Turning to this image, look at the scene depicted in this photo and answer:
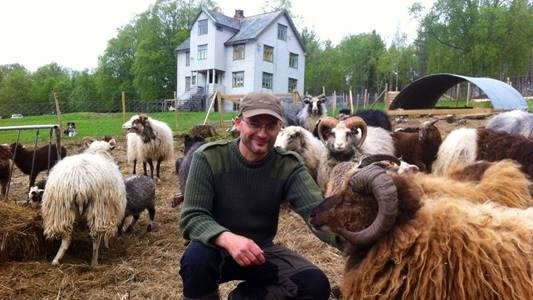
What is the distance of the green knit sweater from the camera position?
10.5 feet

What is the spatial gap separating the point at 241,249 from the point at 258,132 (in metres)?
0.82

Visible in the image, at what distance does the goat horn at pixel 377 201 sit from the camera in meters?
2.63

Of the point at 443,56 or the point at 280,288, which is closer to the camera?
the point at 280,288

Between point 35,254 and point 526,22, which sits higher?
point 526,22

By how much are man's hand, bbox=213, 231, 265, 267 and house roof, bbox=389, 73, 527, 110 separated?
57.0 feet

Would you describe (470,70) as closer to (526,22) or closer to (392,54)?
(526,22)

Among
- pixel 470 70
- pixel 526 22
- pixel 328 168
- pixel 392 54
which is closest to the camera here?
pixel 328 168

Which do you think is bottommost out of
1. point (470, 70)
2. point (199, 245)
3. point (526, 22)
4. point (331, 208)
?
point (199, 245)

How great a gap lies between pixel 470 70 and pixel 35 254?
42.5 meters

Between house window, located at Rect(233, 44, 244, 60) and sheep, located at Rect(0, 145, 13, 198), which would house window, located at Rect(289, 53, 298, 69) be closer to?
house window, located at Rect(233, 44, 244, 60)

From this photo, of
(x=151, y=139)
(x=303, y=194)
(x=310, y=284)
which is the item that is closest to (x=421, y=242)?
(x=310, y=284)

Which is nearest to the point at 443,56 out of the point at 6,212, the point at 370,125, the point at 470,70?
the point at 470,70

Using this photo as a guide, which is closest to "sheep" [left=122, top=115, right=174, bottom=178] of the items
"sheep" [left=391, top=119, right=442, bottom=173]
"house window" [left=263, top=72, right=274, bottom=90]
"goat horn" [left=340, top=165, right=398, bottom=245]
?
"sheep" [left=391, top=119, right=442, bottom=173]

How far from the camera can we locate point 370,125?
988cm
